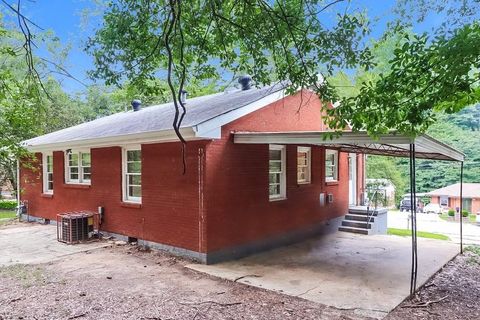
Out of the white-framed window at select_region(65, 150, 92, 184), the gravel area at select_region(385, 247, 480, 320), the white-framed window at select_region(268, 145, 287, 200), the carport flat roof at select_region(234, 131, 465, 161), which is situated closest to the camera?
the gravel area at select_region(385, 247, 480, 320)

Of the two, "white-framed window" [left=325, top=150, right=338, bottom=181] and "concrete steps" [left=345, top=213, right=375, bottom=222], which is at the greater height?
"white-framed window" [left=325, top=150, right=338, bottom=181]

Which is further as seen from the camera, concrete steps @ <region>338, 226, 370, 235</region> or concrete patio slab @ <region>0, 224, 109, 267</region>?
concrete steps @ <region>338, 226, 370, 235</region>

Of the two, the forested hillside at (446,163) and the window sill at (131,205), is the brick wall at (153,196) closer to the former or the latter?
the window sill at (131,205)

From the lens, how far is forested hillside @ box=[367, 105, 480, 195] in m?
34.6

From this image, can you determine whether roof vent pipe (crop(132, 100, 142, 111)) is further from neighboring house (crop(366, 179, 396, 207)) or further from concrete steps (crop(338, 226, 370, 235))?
neighboring house (crop(366, 179, 396, 207))

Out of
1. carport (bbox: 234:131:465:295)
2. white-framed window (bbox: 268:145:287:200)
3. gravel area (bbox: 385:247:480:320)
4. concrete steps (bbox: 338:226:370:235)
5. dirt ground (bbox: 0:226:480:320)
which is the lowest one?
concrete steps (bbox: 338:226:370:235)

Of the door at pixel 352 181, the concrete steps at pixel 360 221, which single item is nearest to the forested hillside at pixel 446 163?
the door at pixel 352 181

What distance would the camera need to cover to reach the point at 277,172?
387 inches

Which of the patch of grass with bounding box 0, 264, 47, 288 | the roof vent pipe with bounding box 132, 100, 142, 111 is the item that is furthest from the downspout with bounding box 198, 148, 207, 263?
the roof vent pipe with bounding box 132, 100, 142, 111

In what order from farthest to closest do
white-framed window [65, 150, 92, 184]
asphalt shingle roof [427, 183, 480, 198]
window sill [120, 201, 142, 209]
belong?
asphalt shingle roof [427, 183, 480, 198], white-framed window [65, 150, 92, 184], window sill [120, 201, 142, 209]

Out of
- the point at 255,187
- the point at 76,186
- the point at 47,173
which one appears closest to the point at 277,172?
the point at 255,187

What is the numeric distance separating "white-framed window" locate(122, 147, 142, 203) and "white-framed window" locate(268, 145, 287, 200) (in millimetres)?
3412

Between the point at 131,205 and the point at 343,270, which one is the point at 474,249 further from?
the point at 131,205

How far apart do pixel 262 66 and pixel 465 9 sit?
112 inches
